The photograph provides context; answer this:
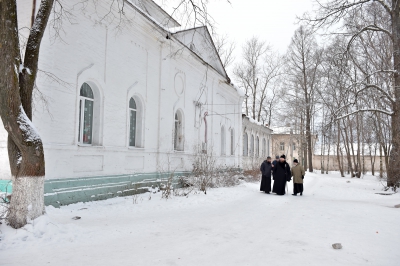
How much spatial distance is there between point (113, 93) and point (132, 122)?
1.66 metres

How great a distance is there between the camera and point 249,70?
3797 cm

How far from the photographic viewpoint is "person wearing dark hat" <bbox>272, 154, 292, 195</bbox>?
11781 millimetres

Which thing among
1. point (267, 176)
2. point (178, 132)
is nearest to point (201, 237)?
point (267, 176)

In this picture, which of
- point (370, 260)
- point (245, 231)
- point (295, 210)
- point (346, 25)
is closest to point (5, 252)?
point (245, 231)

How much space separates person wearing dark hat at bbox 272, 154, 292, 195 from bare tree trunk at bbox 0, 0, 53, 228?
8.93 metres

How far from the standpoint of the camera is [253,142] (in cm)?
2852

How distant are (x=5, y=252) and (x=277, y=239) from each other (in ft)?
13.6

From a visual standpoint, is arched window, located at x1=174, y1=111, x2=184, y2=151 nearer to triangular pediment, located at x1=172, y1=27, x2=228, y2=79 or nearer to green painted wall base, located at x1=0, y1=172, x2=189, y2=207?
green painted wall base, located at x1=0, y1=172, x2=189, y2=207

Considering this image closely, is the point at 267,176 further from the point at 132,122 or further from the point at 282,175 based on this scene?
the point at 132,122

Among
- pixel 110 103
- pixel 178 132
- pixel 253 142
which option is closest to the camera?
pixel 110 103

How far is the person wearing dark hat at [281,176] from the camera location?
1178cm

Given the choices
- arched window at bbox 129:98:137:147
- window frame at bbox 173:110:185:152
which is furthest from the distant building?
arched window at bbox 129:98:137:147

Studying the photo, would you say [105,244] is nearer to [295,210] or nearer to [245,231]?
[245,231]

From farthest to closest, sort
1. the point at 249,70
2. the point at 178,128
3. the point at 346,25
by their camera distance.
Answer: the point at 249,70 → the point at 178,128 → the point at 346,25
